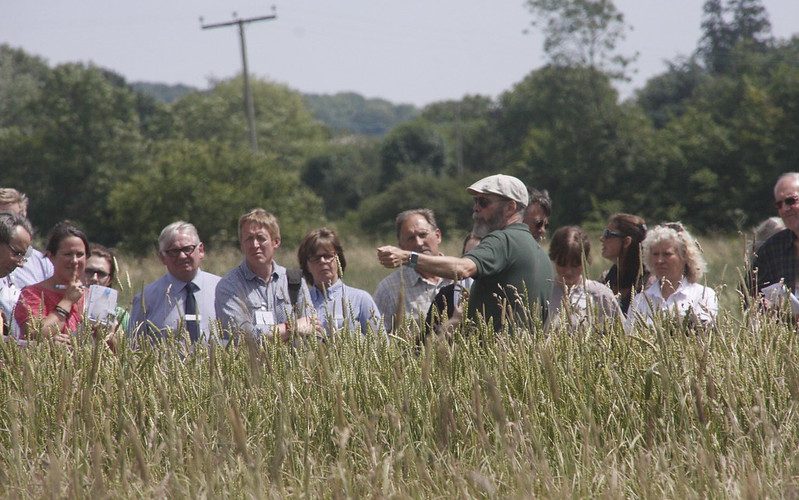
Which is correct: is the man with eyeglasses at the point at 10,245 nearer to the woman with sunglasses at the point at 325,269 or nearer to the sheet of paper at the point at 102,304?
the sheet of paper at the point at 102,304

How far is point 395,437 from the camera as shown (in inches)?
156

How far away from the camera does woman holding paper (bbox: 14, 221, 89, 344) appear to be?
215 inches

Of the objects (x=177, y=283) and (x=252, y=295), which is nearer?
(x=252, y=295)

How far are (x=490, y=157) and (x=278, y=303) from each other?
7853 centimetres

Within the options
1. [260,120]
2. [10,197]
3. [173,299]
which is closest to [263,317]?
[173,299]

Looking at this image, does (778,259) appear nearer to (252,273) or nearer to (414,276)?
(414,276)

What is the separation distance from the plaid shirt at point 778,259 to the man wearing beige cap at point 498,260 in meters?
1.28

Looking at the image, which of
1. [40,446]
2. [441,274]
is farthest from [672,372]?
[40,446]

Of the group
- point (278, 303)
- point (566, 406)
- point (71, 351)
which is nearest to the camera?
point (566, 406)

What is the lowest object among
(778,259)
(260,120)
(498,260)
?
(778,259)

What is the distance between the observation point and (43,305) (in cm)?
536

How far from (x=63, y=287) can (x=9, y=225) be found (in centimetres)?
45

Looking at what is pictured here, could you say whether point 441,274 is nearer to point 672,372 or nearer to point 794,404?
point 672,372

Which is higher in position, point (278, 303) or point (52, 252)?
point (52, 252)
